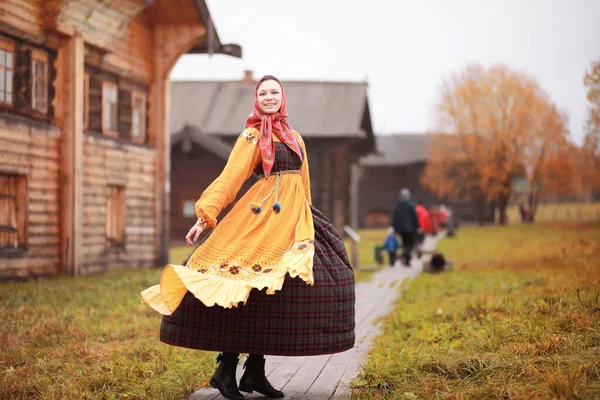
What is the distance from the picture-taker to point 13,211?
12328mm

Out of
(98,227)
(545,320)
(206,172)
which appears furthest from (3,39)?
(206,172)

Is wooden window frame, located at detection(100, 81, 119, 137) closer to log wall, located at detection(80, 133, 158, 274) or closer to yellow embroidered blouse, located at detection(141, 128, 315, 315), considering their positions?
log wall, located at detection(80, 133, 158, 274)

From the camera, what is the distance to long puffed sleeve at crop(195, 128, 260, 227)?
5.00 meters

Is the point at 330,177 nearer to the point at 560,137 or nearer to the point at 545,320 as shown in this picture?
the point at 560,137

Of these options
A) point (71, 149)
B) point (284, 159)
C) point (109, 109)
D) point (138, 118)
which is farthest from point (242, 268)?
point (138, 118)

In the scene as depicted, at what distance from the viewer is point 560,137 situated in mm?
40656

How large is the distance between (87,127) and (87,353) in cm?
852

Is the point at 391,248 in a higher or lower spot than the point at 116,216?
lower

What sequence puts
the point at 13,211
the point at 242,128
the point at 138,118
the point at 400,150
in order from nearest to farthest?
1. the point at 13,211
2. the point at 138,118
3. the point at 242,128
4. the point at 400,150

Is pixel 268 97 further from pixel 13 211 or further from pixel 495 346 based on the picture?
pixel 13 211

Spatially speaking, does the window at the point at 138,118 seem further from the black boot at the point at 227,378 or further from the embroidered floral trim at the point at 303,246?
the embroidered floral trim at the point at 303,246

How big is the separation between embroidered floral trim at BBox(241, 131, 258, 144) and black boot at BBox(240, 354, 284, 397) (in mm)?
1458

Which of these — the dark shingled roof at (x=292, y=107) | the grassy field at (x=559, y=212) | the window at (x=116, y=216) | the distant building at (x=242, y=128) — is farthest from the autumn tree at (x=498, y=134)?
the window at (x=116, y=216)

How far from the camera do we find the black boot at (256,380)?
17.1ft
